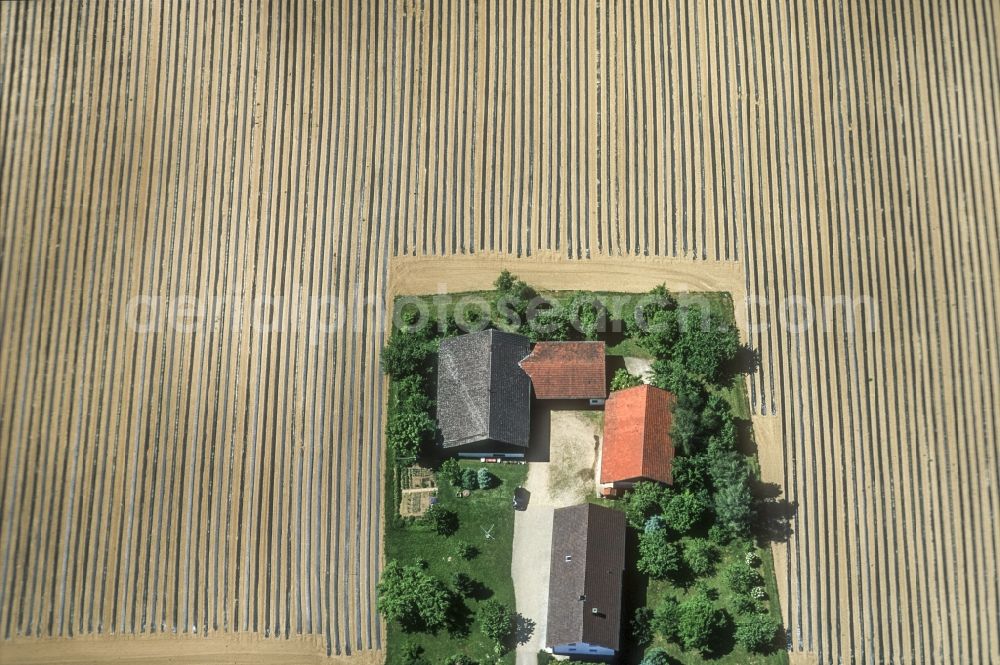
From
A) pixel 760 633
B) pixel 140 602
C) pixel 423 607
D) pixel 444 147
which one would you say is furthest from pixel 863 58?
pixel 140 602

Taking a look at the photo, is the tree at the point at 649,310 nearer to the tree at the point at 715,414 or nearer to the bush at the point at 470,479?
the tree at the point at 715,414

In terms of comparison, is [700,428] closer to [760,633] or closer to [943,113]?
[760,633]

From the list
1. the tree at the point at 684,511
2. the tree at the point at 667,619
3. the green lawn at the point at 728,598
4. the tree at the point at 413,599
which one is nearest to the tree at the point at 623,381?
the tree at the point at 684,511

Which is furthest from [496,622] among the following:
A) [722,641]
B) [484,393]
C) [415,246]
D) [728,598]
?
[415,246]

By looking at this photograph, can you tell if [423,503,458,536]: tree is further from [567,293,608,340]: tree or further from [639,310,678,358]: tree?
[639,310,678,358]: tree

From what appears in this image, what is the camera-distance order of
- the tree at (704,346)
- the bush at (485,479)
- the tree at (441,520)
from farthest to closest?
the tree at (704,346)
the bush at (485,479)
the tree at (441,520)

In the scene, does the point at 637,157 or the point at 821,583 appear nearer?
the point at 821,583

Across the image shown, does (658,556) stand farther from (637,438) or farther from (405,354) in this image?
(405,354)
